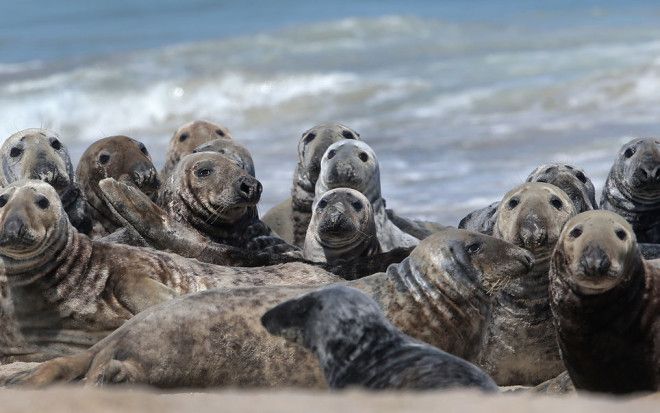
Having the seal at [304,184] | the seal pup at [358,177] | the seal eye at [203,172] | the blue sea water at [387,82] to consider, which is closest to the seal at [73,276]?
the seal eye at [203,172]

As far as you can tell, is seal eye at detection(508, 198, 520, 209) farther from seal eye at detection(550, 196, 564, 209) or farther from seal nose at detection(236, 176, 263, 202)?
seal nose at detection(236, 176, 263, 202)

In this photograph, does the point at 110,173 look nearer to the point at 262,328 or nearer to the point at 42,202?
the point at 42,202

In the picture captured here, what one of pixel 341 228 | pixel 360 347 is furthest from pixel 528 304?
pixel 360 347

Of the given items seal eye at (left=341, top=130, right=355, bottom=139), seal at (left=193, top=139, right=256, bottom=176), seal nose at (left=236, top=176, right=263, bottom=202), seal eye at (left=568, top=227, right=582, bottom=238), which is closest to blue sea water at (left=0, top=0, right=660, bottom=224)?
seal eye at (left=341, top=130, right=355, bottom=139)

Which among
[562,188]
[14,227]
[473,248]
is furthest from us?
[562,188]

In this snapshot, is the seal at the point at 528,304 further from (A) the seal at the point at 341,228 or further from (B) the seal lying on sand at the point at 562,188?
(A) the seal at the point at 341,228

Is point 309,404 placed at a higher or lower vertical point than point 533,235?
higher

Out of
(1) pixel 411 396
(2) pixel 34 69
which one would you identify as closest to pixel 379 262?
(1) pixel 411 396

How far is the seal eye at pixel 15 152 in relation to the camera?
431 inches

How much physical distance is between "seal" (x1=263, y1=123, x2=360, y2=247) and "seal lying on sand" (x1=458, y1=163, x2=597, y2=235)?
1.59 metres

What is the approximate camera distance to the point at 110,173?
10875 millimetres

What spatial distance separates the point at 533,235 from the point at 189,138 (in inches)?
196

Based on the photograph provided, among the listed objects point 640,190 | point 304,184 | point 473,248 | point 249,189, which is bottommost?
point 304,184

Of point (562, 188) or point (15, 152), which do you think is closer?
point (562, 188)
